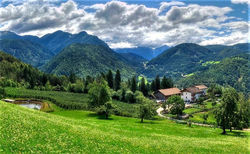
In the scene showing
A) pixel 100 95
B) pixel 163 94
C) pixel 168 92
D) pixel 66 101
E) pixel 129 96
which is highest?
pixel 168 92

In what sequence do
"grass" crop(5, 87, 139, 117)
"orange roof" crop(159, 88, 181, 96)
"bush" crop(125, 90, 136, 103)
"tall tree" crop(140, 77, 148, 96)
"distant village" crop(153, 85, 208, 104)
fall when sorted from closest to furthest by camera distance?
"grass" crop(5, 87, 139, 117) < "bush" crop(125, 90, 136, 103) < "orange roof" crop(159, 88, 181, 96) < "distant village" crop(153, 85, 208, 104) < "tall tree" crop(140, 77, 148, 96)

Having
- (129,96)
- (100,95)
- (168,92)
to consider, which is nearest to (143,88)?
(168,92)

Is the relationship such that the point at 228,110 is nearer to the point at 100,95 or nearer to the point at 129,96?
the point at 100,95

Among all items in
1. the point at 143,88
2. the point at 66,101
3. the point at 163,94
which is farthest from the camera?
the point at 143,88

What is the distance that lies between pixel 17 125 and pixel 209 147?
2888cm

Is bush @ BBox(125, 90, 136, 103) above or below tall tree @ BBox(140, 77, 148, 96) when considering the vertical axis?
below

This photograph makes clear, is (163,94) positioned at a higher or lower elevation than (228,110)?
higher

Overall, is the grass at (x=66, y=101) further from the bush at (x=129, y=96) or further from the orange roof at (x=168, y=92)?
the orange roof at (x=168, y=92)

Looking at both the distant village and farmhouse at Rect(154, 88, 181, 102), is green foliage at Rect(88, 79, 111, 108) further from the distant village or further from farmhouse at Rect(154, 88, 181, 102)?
the distant village

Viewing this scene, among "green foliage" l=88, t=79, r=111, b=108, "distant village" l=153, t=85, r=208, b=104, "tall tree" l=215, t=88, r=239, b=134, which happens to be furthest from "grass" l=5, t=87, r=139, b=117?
"distant village" l=153, t=85, r=208, b=104

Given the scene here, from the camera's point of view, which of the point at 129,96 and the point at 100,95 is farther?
the point at 129,96

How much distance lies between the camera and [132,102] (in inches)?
6117

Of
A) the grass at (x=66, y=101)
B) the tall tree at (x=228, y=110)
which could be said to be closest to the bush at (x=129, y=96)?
the grass at (x=66, y=101)

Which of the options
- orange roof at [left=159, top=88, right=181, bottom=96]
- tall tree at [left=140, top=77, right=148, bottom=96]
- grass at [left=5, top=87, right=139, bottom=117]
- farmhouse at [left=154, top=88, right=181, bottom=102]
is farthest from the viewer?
tall tree at [left=140, top=77, right=148, bottom=96]
